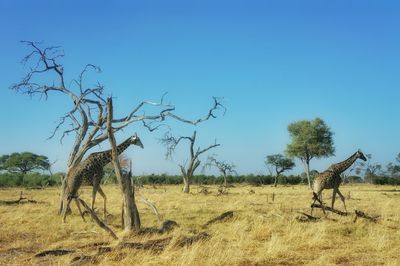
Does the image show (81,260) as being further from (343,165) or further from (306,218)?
(343,165)

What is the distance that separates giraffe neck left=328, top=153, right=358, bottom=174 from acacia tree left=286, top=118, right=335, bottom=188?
38784 mm

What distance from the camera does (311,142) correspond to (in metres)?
57.3

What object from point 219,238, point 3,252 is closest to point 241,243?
point 219,238

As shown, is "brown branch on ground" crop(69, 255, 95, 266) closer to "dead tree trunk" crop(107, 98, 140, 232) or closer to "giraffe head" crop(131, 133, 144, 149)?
"dead tree trunk" crop(107, 98, 140, 232)

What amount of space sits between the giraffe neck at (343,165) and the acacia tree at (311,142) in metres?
38.8

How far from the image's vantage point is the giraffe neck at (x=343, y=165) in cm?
1702

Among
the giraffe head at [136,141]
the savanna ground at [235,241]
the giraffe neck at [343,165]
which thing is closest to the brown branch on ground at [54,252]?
the savanna ground at [235,241]

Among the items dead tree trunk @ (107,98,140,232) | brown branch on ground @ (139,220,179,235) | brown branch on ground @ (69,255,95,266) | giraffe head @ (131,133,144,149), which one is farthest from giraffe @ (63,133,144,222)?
brown branch on ground @ (69,255,95,266)

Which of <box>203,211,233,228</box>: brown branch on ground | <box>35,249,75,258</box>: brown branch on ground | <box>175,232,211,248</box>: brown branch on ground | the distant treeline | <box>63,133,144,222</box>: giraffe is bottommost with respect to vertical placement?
<box>35,249,75,258</box>: brown branch on ground

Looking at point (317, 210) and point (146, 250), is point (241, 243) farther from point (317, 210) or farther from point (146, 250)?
point (317, 210)

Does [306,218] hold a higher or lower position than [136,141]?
lower

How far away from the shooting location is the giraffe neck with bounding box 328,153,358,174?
55.8 feet

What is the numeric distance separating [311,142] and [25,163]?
43508 mm

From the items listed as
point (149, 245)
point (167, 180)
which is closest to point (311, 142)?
point (167, 180)
